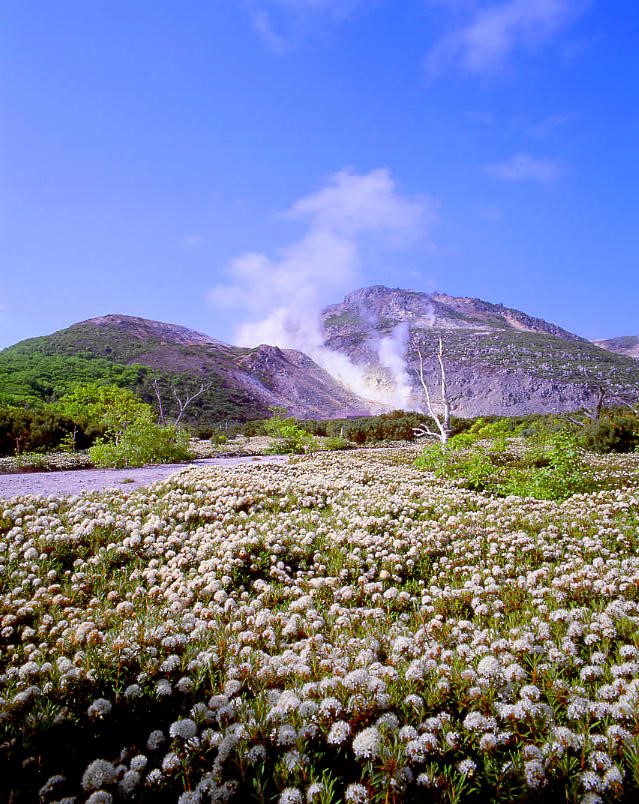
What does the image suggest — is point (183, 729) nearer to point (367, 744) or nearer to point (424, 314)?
point (367, 744)

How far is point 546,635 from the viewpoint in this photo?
3352 mm

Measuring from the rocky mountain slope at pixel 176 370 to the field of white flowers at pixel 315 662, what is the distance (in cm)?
5112

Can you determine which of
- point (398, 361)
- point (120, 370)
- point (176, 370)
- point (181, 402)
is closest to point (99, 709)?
point (181, 402)

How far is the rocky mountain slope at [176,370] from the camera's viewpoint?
61.8 metres

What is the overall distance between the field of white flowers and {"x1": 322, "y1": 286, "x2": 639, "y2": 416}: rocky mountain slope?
3377 centimetres

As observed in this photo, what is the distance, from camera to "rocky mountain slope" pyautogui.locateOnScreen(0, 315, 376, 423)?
61.8 m

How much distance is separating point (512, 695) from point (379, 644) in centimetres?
106

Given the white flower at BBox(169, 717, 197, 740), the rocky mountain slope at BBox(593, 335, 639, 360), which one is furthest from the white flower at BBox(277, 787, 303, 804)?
the rocky mountain slope at BBox(593, 335, 639, 360)

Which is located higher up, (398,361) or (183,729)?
(398,361)

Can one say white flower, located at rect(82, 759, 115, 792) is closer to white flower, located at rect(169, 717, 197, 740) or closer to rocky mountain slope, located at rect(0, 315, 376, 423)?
white flower, located at rect(169, 717, 197, 740)

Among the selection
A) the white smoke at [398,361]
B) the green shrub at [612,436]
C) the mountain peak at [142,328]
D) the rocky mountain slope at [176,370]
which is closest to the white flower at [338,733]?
the green shrub at [612,436]

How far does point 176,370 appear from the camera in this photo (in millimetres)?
80688

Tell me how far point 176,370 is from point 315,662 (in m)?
82.4

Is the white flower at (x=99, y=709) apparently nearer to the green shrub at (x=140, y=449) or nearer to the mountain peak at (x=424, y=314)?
the green shrub at (x=140, y=449)
